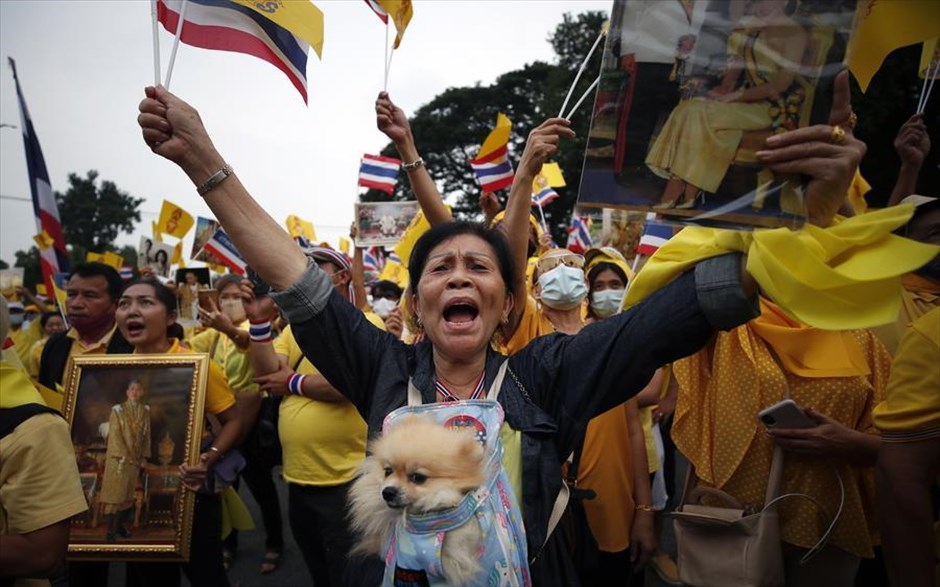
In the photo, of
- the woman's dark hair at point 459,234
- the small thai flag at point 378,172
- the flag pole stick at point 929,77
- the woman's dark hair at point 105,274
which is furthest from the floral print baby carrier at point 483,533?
the small thai flag at point 378,172

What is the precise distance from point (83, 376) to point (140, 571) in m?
1.13

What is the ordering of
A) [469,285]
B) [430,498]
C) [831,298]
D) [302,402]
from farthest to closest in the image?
[302,402] < [469,285] < [430,498] < [831,298]

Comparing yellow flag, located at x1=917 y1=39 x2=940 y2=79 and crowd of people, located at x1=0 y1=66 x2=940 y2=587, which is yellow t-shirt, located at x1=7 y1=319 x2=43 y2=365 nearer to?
crowd of people, located at x1=0 y1=66 x2=940 y2=587

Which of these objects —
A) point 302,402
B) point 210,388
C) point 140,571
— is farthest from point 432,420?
point 140,571

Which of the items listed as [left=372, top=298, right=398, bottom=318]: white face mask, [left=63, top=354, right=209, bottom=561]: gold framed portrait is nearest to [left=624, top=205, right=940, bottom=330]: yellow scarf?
[left=63, top=354, right=209, bottom=561]: gold framed portrait

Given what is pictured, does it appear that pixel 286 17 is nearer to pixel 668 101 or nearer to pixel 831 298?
pixel 668 101

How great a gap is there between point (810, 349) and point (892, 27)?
3.87ft

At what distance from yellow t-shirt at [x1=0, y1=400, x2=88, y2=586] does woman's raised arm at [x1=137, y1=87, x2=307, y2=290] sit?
1120 millimetres

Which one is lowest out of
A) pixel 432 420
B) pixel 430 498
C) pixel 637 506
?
pixel 637 506

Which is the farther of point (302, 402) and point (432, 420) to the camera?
point (302, 402)

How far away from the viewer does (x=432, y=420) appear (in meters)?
1.50

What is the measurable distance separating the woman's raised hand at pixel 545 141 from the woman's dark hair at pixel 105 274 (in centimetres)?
323

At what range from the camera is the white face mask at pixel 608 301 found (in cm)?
361

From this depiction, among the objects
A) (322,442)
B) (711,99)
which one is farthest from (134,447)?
(711,99)
